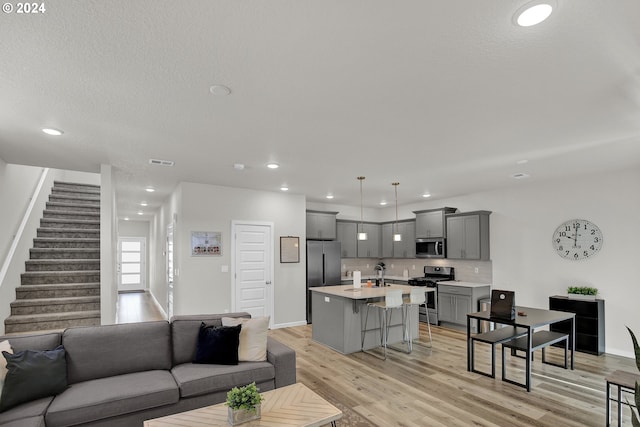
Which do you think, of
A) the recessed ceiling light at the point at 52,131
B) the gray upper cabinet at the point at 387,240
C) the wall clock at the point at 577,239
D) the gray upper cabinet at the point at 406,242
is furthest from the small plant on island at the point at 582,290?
the recessed ceiling light at the point at 52,131

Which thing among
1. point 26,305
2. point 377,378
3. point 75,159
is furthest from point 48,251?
point 377,378

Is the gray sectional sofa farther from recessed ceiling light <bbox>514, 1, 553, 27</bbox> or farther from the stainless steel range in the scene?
the stainless steel range

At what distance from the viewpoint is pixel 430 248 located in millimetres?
7801

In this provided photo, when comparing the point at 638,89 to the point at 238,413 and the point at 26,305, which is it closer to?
the point at 238,413

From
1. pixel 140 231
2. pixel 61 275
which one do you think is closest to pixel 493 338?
pixel 61 275

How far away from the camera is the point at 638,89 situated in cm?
257

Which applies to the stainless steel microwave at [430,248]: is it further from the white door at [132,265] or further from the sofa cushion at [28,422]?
the white door at [132,265]

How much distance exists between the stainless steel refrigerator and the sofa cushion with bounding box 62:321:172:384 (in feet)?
14.0

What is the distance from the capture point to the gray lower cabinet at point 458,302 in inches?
259

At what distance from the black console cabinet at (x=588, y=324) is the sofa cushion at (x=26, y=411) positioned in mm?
6589

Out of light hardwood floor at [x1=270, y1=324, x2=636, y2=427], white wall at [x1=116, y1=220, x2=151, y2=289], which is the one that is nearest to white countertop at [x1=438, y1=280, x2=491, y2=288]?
light hardwood floor at [x1=270, y1=324, x2=636, y2=427]

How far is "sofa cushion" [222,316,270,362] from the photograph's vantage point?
11.0ft

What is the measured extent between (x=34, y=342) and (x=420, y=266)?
7.43 m

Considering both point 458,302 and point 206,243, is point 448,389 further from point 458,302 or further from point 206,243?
point 206,243
